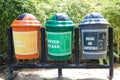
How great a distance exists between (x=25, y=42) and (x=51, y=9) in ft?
4.51

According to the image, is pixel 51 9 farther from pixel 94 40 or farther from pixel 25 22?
pixel 94 40

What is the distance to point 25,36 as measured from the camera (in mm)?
4574

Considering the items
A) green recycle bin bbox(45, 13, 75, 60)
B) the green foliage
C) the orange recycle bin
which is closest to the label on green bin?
green recycle bin bbox(45, 13, 75, 60)

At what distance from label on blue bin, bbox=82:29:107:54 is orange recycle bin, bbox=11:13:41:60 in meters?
0.79

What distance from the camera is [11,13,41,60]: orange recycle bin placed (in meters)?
4.57

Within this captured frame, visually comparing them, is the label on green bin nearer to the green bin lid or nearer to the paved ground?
the green bin lid

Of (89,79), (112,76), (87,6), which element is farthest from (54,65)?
(87,6)

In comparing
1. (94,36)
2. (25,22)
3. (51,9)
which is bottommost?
(94,36)

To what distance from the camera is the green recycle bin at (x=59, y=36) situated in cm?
452

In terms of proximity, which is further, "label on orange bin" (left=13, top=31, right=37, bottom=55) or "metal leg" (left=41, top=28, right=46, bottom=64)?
"metal leg" (left=41, top=28, right=46, bottom=64)

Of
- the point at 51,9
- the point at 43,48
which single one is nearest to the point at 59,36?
the point at 43,48

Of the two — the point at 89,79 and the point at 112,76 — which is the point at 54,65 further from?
the point at 112,76

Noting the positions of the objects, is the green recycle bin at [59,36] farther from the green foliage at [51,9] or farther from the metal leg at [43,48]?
the green foliage at [51,9]

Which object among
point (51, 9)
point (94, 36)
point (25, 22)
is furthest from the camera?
point (51, 9)
